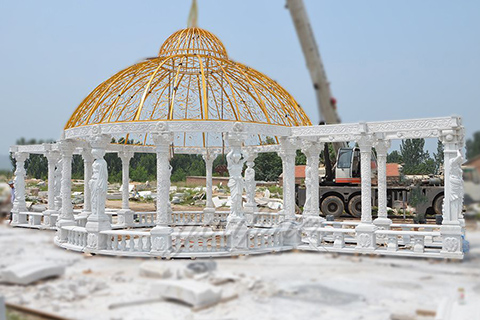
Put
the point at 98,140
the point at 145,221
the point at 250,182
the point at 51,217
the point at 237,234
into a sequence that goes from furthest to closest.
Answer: the point at 145,221 → the point at 51,217 → the point at 250,182 → the point at 98,140 → the point at 237,234

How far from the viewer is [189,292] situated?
7727 millimetres

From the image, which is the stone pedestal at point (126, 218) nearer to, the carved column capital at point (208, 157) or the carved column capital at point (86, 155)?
the carved column capital at point (86, 155)

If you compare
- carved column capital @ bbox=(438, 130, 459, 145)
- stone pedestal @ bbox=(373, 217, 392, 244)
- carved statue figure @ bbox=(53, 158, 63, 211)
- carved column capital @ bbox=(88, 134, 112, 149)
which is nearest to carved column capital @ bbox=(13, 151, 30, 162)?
carved statue figure @ bbox=(53, 158, 63, 211)

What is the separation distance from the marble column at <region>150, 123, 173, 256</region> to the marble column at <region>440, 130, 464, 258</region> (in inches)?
294

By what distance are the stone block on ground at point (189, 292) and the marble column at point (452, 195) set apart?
7.25 metres

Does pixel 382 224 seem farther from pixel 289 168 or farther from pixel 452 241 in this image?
pixel 289 168

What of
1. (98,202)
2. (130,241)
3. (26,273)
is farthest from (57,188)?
(26,273)

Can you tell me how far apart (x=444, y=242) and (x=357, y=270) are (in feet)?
10.0

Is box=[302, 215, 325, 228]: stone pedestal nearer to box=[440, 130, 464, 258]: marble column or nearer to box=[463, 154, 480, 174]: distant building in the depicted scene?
box=[440, 130, 464, 258]: marble column

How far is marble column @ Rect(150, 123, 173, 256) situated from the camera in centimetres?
1238

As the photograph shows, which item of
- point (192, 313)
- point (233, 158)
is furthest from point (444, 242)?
point (192, 313)

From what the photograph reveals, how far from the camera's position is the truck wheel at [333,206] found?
27125 mm

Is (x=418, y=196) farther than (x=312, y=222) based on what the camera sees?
Yes

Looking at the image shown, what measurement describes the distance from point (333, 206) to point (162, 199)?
1673 centimetres
